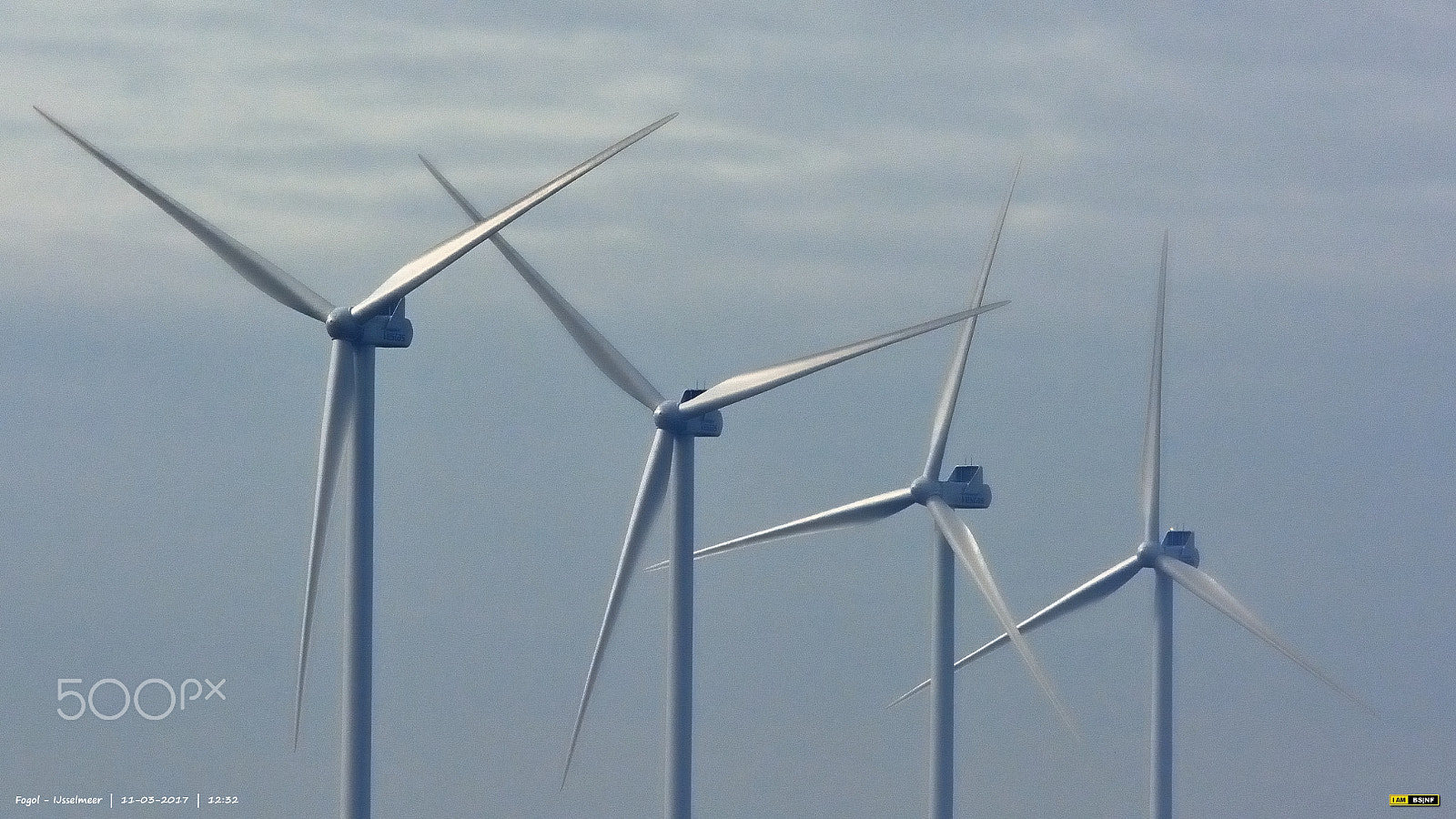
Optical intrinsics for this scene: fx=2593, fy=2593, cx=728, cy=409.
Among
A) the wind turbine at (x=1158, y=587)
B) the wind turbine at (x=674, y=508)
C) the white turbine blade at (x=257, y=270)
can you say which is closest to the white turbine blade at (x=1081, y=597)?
the wind turbine at (x=1158, y=587)

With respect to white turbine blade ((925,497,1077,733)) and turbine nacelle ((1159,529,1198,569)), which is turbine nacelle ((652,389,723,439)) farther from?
turbine nacelle ((1159,529,1198,569))

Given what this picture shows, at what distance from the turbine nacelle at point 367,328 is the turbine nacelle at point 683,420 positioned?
8198mm

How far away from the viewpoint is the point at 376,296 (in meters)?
59.6

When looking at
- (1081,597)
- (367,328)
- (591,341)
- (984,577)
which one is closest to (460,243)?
(367,328)

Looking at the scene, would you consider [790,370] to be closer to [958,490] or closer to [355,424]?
[355,424]

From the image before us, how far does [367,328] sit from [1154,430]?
95.5ft

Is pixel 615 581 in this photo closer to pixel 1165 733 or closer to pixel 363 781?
pixel 363 781

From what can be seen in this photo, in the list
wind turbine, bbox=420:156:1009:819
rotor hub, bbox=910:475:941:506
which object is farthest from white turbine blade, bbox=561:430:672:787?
rotor hub, bbox=910:475:941:506

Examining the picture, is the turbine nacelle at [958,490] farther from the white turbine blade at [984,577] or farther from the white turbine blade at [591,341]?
the white turbine blade at [591,341]

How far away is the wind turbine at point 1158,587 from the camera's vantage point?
80.1m

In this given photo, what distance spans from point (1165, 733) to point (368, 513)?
37.0 meters

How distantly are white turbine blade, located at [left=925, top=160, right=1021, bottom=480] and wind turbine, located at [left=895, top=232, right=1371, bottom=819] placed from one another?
7108 mm

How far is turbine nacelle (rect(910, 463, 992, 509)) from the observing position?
248ft

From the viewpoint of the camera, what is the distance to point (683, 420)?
65.5 metres
